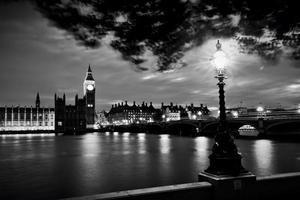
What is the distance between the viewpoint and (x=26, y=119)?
481ft

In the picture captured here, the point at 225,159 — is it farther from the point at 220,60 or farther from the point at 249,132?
the point at 249,132

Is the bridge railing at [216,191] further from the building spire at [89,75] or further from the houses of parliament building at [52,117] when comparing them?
the building spire at [89,75]

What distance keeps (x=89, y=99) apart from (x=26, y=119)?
3765 centimetres

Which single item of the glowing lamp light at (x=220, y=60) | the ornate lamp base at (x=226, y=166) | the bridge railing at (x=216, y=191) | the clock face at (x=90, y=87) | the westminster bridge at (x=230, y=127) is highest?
the clock face at (x=90, y=87)

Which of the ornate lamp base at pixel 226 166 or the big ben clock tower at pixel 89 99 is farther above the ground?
the big ben clock tower at pixel 89 99

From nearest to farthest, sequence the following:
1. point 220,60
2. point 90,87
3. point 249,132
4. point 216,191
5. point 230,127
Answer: point 216,191, point 220,60, point 230,127, point 249,132, point 90,87

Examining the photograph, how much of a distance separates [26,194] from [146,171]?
321 inches

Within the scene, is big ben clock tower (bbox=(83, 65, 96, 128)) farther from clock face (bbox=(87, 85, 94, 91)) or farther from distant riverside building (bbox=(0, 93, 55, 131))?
distant riverside building (bbox=(0, 93, 55, 131))

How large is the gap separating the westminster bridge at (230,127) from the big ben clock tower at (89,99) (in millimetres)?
29380

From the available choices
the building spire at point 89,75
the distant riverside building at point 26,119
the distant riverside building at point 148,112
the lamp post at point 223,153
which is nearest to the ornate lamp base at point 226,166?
the lamp post at point 223,153

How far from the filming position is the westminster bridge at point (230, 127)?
2117 inches

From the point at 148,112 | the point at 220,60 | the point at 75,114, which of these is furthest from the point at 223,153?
the point at 148,112

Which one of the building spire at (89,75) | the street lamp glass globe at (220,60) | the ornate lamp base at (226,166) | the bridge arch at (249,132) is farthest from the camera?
the building spire at (89,75)

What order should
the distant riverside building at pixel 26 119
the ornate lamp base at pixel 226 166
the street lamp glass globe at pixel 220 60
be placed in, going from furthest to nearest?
the distant riverside building at pixel 26 119, the street lamp glass globe at pixel 220 60, the ornate lamp base at pixel 226 166
